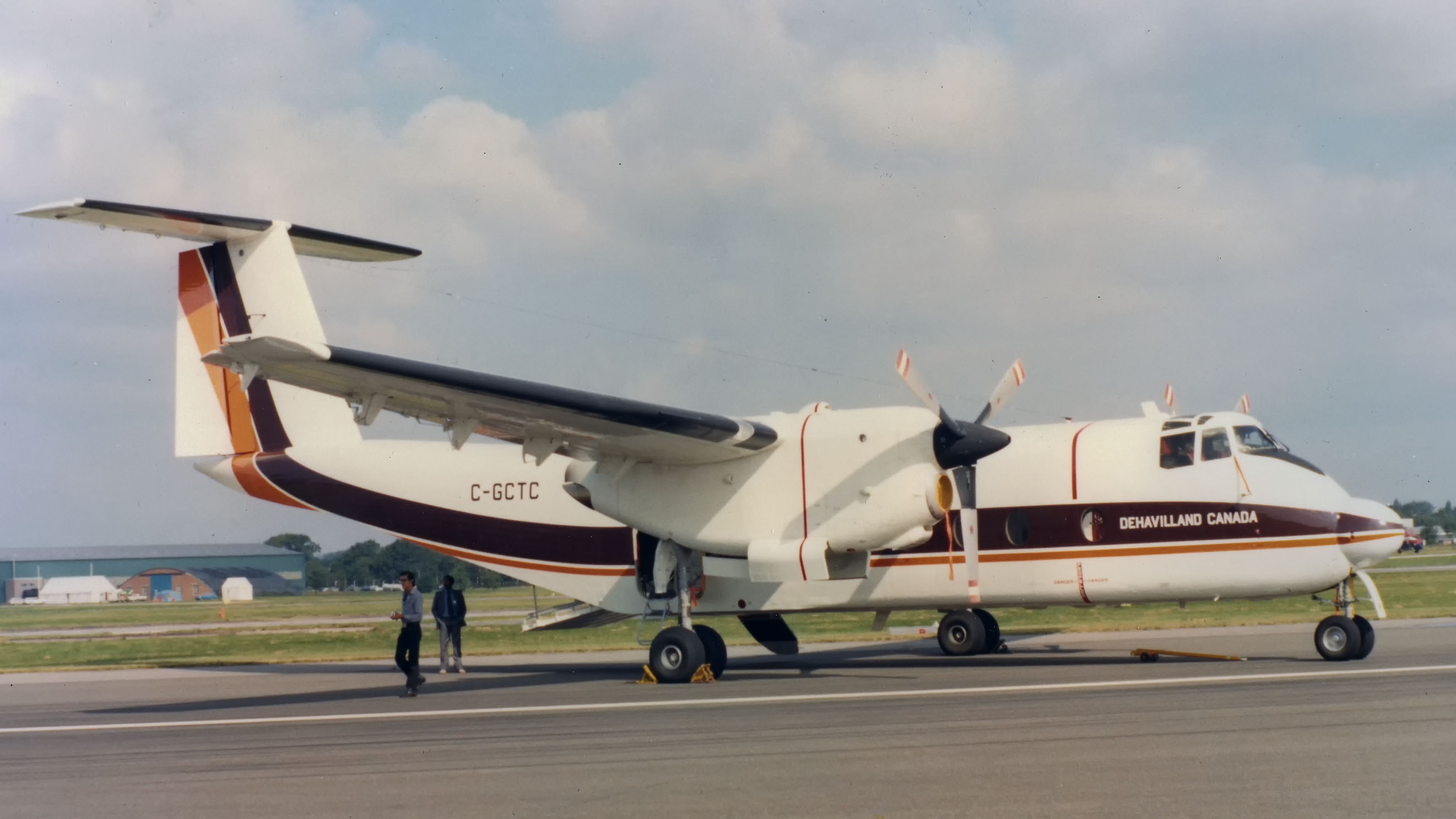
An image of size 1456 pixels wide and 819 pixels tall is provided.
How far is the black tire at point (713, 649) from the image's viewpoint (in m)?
16.0

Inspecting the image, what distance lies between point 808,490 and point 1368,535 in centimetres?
648

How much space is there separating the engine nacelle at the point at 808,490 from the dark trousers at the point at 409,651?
2.83m

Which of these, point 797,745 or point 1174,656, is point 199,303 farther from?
point 1174,656

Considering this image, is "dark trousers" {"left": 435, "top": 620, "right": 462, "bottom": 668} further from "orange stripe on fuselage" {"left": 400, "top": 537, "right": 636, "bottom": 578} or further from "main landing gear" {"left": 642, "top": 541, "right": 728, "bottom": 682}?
"main landing gear" {"left": 642, "top": 541, "right": 728, "bottom": 682}

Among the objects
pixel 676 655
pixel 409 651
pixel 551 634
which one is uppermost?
pixel 409 651

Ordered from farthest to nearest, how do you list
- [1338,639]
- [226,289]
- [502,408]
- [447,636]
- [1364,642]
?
[447,636] < [226,289] < [1338,639] < [1364,642] < [502,408]

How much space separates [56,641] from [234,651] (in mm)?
10187

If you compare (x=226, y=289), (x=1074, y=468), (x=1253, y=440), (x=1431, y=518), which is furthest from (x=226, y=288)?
(x=1431, y=518)

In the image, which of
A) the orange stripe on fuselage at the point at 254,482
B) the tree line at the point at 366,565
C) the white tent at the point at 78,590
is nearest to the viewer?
the orange stripe on fuselage at the point at 254,482

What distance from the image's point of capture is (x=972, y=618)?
18.6 meters

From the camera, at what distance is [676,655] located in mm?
15508

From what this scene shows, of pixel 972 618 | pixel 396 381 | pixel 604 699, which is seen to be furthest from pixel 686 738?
pixel 972 618

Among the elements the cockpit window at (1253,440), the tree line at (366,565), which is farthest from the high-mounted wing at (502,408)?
the tree line at (366,565)

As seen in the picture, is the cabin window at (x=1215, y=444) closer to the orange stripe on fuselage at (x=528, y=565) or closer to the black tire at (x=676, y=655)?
the black tire at (x=676, y=655)
